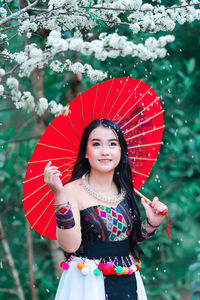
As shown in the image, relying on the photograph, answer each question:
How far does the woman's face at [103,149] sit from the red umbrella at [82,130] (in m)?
0.10

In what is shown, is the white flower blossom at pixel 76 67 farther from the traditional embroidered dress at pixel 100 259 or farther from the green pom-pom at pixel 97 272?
the green pom-pom at pixel 97 272

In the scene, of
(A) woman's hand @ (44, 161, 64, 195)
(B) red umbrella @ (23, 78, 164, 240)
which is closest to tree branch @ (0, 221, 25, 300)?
(B) red umbrella @ (23, 78, 164, 240)

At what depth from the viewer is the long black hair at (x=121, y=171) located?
2.30 metres

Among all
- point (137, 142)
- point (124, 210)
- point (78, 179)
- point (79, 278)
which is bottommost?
point (79, 278)

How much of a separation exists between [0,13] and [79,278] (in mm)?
1224

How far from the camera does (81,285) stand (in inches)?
83.8

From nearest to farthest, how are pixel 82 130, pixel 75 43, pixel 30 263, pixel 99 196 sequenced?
pixel 75 43 → pixel 99 196 → pixel 82 130 → pixel 30 263

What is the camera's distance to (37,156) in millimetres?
2195

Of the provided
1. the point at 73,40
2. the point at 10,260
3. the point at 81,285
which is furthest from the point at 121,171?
the point at 10,260

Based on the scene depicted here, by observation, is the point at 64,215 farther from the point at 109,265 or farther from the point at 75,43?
the point at 75,43

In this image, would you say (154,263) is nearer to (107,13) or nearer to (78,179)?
(78,179)

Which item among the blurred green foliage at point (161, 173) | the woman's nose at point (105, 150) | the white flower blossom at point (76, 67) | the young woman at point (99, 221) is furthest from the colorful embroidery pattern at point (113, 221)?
the blurred green foliage at point (161, 173)

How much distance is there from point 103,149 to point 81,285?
644 millimetres

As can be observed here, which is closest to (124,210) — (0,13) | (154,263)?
(0,13)
